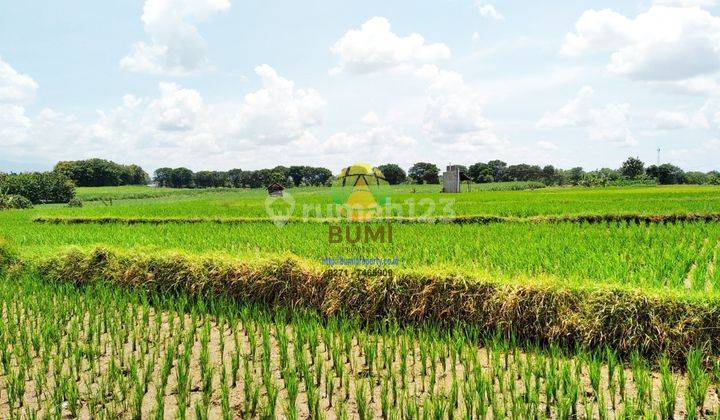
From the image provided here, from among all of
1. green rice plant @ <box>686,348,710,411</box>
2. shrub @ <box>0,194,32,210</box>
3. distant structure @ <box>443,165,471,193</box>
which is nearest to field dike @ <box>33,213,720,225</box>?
green rice plant @ <box>686,348,710,411</box>

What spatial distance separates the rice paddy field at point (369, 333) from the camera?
12.0ft

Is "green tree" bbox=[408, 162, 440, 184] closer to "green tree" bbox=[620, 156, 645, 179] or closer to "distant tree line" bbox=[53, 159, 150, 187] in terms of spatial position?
"green tree" bbox=[620, 156, 645, 179]

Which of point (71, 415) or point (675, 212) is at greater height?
point (675, 212)

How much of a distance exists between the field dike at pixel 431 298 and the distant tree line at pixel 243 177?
36029 millimetres

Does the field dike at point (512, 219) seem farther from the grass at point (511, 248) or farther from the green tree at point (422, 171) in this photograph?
the green tree at point (422, 171)

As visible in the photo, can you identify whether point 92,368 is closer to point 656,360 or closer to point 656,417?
point 656,417

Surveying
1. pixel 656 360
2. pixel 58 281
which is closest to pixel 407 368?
pixel 656 360

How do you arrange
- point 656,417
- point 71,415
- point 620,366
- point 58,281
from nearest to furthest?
point 656,417 → point 71,415 → point 620,366 → point 58,281

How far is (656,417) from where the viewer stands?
3.35m

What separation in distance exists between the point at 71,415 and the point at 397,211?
1221 cm

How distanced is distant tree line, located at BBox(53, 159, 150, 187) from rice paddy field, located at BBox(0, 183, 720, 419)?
72.3 m

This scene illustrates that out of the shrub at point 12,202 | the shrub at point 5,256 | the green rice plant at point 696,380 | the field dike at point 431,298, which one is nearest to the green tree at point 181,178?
the shrub at point 12,202

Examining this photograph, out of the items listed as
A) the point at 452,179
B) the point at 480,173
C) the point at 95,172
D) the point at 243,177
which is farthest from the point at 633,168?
the point at 95,172

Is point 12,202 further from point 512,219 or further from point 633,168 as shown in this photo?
point 633,168
